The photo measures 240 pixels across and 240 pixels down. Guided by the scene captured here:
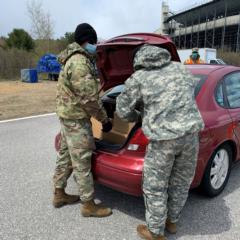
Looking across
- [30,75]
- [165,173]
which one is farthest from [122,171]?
[30,75]

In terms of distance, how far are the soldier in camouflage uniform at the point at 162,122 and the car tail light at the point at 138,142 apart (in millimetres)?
311

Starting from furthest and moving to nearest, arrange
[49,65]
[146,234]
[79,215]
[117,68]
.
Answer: [49,65] < [117,68] < [79,215] < [146,234]

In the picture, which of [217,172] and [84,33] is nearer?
[84,33]

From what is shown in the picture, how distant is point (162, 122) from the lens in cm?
303

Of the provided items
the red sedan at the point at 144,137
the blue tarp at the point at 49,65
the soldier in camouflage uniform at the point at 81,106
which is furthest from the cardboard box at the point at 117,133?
the blue tarp at the point at 49,65

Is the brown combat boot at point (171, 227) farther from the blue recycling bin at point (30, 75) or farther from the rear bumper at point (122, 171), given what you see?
the blue recycling bin at point (30, 75)

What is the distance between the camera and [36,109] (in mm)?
10977

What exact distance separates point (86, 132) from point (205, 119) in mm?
1276

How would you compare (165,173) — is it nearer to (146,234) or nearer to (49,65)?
(146,234)

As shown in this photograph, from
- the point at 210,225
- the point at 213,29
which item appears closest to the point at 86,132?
the point at 210,225

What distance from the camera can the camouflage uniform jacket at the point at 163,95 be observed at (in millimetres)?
3016

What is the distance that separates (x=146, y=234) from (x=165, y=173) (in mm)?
659

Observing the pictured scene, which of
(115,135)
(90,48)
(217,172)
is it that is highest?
(90,48)

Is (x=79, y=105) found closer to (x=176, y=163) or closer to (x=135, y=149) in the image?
(x=135, y=149)
